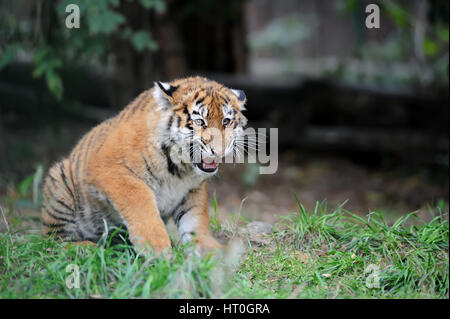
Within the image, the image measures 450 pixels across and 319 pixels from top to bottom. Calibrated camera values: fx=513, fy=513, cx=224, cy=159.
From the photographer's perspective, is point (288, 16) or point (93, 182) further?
point (288, 16)

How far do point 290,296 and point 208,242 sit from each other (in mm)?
851

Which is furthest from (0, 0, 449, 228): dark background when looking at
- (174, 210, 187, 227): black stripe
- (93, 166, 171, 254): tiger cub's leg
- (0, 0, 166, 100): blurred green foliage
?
(93, 166, 171, 254): tiger cub's leg

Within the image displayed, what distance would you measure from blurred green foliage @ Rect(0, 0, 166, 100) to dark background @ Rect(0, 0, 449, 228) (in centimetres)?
3

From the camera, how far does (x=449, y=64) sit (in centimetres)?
695

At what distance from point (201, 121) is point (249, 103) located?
260 inches

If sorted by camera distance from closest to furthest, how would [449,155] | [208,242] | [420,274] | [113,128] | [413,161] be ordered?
1. [420,274]
2. [208,242]
3. [113,128]
4. [449,155]
5. [413,161]

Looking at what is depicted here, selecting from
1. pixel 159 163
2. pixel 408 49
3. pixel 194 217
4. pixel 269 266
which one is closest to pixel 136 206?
pixel 159 163

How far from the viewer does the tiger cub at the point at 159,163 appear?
3.67m

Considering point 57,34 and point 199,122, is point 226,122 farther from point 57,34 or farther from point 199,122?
point 57,34

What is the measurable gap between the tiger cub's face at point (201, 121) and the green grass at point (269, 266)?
2.28 feet

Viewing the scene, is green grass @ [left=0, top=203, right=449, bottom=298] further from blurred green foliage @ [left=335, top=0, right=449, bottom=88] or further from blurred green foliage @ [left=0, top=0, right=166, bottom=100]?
blurred green foliage @ [left=335, top=0, right=449, bottom=88]

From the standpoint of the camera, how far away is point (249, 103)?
10258mm

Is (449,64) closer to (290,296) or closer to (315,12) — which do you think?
(290,296)
